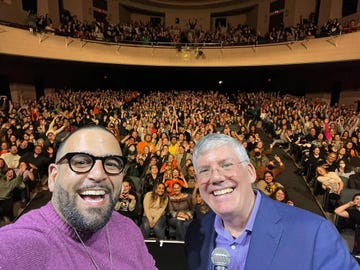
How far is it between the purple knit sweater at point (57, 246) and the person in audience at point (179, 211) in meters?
2.71

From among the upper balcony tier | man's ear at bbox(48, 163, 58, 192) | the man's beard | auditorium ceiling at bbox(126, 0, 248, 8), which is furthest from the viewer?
auditorium ceiling at bbox(126, 0, 248, 8)

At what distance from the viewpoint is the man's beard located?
1036 mm

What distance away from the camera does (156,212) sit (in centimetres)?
398

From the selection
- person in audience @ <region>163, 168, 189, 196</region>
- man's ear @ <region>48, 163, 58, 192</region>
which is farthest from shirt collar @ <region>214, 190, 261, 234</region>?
person in audience @ <region>163, 168, 189, 196</region>

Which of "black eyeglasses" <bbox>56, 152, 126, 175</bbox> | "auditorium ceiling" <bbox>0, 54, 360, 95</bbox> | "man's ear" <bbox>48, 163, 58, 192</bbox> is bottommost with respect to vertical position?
"man's ear" <bbox>48, 163, 58, 192</bbox>

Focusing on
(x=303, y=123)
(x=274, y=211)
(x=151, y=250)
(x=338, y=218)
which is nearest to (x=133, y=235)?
(x=274, y=211)

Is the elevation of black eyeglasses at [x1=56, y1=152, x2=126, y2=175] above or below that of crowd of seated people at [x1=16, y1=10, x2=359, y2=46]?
below

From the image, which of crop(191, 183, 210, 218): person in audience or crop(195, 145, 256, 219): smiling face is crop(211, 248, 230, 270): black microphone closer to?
crop(195, 145, 256, 219): smiling face

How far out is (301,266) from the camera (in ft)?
3.87

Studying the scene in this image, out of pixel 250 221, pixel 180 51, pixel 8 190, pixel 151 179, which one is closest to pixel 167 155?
pixel 151 179

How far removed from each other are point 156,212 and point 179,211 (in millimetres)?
340

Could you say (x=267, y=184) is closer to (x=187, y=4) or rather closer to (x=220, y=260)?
(x=220, y=260)

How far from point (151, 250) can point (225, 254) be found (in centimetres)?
205

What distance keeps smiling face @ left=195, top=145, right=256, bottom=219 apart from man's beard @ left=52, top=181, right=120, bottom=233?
1.54ft
